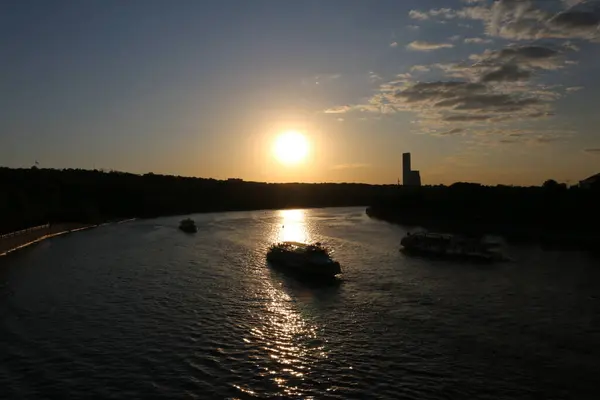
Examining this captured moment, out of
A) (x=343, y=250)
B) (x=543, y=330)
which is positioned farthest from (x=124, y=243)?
(x=543, y=330)

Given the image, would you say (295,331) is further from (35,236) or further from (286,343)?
(35,236)

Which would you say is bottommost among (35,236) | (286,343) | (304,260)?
(286,343)

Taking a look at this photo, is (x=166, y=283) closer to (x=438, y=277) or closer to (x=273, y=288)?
(x=273, y=288)

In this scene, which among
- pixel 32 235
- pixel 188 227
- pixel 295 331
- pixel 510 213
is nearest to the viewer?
pixel 295 331

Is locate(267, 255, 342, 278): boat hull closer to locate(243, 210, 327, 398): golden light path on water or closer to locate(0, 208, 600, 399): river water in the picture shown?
locate(0, 208, 600, 399): river water

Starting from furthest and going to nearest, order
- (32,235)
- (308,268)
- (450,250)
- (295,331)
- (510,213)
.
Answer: (510,213) → (32,235) → (450,250) → (308,268) → (295,331)

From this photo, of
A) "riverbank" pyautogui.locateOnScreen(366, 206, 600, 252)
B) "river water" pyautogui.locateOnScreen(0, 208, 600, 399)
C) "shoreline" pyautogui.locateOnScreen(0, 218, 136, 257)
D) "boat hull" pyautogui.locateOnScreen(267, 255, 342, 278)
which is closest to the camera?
"river water" pyautogui.locateOnScreen(0, 208, 600, 399)

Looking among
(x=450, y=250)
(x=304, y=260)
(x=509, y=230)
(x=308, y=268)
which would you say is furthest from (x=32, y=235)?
(x=509, y=230)

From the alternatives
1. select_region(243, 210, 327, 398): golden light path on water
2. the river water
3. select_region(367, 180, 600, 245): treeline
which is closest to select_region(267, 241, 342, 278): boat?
the river water
